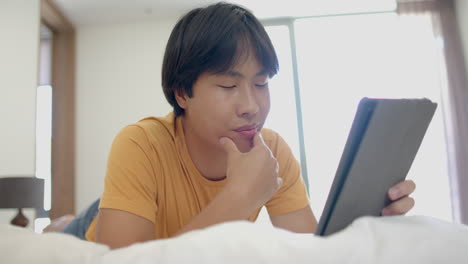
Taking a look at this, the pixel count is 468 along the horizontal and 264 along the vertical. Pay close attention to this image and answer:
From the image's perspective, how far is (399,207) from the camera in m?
0.59

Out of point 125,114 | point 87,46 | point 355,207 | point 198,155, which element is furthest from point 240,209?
point 87,46

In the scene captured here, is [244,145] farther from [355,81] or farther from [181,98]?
[355,81]

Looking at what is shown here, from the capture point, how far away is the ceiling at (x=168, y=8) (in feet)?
11.2

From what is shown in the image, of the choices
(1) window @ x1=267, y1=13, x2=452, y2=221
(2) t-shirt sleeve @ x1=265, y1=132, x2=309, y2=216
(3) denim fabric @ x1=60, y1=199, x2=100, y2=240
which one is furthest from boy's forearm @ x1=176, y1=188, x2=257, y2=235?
(1) window @ x1=267, y1=13, x2=452, y2=221

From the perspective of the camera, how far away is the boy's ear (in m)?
0.93

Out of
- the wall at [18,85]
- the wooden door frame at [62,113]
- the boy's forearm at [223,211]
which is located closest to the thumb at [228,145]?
the boy's forearm at [223,211]

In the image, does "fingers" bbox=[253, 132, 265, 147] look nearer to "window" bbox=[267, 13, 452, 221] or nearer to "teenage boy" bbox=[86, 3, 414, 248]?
"teenage boy" bbox=[86, 3, 414, 248]

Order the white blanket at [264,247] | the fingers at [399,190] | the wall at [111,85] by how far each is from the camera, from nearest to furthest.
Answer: the white blanket at [264,247] < the fingers at [399,190] < the wall at [111,85]

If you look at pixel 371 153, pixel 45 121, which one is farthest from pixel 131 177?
pixel 45 121

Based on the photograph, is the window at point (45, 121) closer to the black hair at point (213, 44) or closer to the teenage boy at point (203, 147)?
the teenage boy at point (203, 147)

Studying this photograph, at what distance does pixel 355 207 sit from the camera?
1.64 ft

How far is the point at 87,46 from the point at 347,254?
391cm

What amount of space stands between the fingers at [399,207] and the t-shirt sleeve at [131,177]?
0.46m

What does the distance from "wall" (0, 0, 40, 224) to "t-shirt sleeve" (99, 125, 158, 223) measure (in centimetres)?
231
